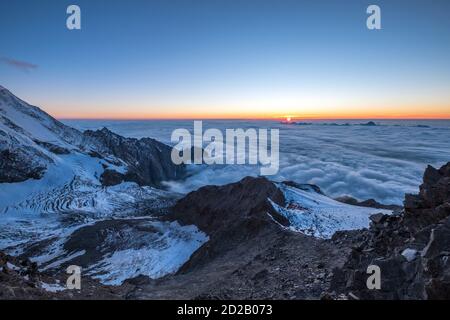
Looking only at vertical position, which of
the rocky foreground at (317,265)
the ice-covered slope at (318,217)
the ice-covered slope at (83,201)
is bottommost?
the ice-covered slope at (83,201)

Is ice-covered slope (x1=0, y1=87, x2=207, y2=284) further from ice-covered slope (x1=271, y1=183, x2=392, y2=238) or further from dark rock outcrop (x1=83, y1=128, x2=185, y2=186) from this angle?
ice-covered slope (x1=271, y1=183, x2=392, y2=238)

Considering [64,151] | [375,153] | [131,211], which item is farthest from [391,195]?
[64,151]

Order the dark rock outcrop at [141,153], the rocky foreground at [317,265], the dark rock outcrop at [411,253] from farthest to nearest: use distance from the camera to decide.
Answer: the dark rock outcrop at [141,153]
the rocky foreground at [317,265]
the dark rock outcrop at [411,253]

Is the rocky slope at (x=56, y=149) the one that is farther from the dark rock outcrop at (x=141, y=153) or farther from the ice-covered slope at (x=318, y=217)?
the ice-covered slope at (x=318, y=217)

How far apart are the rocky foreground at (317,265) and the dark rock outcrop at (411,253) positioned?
24 mm

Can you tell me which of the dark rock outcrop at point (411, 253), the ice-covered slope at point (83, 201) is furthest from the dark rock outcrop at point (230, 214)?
the dark rock outcrop at point (411, 253)

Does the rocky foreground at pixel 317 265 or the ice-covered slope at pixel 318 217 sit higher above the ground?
the rocky foreground at pixel 317 265

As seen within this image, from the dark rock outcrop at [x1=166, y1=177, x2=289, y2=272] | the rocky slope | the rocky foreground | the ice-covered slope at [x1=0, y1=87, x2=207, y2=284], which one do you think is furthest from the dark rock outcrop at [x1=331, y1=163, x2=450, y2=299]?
the rocky slope

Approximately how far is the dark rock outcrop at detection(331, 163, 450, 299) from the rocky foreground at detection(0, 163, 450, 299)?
24mm

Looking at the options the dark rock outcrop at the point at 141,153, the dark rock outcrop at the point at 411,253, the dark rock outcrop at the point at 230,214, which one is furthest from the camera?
the dark rock outcrop at the point at 141,153

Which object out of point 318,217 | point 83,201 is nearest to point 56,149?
point 83,201

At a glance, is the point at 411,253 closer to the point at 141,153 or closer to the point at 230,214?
the point at 230,214

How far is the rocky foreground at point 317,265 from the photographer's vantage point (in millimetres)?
9617
